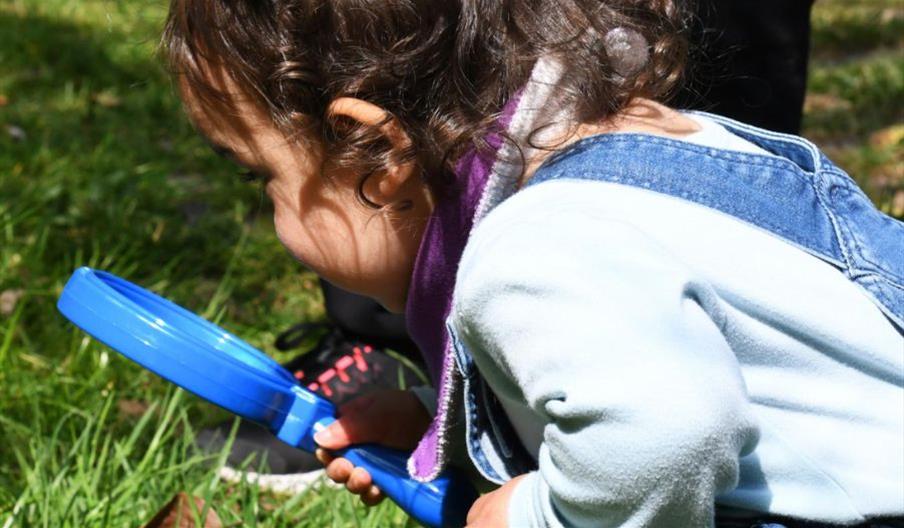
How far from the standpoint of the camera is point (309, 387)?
6.89 feet

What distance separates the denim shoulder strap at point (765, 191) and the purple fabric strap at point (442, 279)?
8 cm

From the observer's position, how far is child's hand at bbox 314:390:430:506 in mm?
1636

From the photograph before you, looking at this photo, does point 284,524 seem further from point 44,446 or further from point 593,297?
point 593,297

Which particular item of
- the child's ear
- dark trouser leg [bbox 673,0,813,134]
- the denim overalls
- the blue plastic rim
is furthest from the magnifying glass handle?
dark trouser leg [bbox 673,0,813,134]

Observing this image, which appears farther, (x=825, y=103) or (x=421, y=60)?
(x=825, y=103)

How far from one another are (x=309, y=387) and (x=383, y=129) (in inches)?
32.4

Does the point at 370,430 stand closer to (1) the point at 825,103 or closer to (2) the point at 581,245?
(2) the point at 581,245

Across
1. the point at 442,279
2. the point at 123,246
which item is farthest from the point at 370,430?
the point at 123,246

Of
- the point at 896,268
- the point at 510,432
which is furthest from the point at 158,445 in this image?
the point at 896,268

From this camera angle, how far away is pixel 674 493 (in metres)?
1.14

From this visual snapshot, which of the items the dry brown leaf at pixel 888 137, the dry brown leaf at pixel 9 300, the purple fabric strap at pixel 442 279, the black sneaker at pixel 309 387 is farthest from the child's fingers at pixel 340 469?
the dry brown leaf at pixel 888 137

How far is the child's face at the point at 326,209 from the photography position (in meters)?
1.43

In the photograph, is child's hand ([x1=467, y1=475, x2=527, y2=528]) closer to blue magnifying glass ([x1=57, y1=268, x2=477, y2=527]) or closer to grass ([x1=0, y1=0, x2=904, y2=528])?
blue magnifying glass ([x1=57, y1=268, x2=477, y2=527])

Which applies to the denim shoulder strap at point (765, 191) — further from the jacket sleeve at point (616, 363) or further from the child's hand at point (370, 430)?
the child's hand at point (370, 430)
